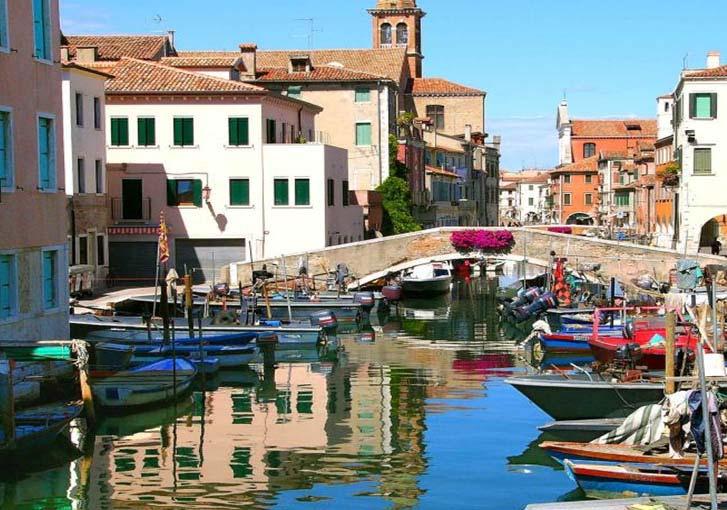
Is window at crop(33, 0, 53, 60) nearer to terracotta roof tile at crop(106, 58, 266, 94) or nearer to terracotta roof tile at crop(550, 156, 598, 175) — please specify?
terracotta roof tile at crop(106, 58, 266, 94)

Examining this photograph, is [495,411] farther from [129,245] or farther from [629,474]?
[129,245]

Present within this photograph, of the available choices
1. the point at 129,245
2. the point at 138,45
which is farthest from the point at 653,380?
the point at 138,45

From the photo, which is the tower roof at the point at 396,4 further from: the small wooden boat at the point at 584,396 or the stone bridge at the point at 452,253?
the small wooden boat at the point at 584,396

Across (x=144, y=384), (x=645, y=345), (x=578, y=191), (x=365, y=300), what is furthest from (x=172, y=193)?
(x=578, y=191)

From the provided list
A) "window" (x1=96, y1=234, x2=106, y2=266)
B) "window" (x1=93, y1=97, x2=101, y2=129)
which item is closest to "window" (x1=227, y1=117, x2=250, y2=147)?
"window" (x1=93, y1=97, x2=101, y2=129)

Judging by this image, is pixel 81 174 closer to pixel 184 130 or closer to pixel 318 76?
pixel 184 130

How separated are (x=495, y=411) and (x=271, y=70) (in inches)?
1391

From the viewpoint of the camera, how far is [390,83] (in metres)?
53.5

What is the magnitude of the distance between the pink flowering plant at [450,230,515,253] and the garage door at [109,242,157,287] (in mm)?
9708

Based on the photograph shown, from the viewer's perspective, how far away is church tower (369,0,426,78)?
79500 millimetres

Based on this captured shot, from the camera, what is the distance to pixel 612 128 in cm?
9944

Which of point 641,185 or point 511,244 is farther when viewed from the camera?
point 641,185

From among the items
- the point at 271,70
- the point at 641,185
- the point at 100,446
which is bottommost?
the point at 100,446

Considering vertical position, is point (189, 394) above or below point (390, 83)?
below
